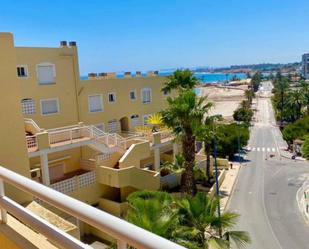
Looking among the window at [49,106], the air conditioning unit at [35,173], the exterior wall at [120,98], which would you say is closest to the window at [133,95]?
the exterior wall at [120,98]

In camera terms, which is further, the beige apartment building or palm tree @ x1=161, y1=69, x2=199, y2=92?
palm tree @ x1=161, y1=69, x2=199, y2=92

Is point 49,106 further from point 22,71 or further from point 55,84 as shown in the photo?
point 22,71

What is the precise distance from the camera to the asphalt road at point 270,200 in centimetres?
2741

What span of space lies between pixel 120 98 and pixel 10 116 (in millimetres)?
24061

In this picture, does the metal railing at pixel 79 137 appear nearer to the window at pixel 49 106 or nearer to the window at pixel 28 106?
the window at pixel 49 106

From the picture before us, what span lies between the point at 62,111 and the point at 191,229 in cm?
1645

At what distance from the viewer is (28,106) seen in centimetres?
2314

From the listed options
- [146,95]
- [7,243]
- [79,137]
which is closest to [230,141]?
[146,95]

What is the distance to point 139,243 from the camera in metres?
1.77

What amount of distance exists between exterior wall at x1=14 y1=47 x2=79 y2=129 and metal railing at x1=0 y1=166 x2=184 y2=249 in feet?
68.2

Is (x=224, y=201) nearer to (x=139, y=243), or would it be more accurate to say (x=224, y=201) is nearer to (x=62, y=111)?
(x=62, y=111)

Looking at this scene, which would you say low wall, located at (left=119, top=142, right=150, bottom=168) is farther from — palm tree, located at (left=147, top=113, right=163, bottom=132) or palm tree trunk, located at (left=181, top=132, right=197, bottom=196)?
palm tree, located at (left=147, top=113, right=163, bottom=132)

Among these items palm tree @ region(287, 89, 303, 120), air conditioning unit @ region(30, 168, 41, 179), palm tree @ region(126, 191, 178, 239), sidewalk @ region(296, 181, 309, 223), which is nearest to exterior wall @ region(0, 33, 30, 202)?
palm tree @ region(126, 191, 178, 239)

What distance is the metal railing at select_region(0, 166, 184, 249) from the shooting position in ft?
5.77
